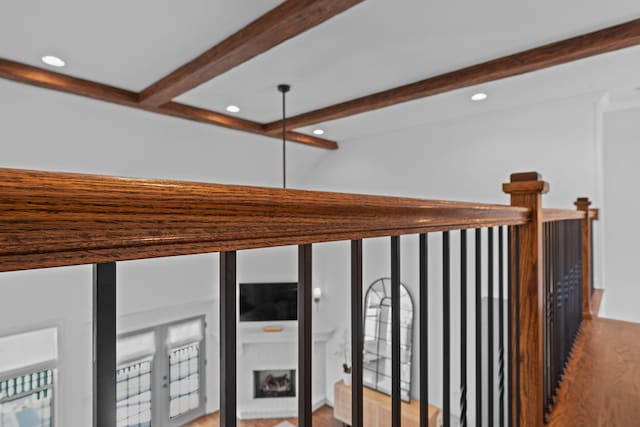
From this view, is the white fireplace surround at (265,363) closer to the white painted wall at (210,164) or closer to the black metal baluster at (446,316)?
the white painted wall at (210,164)

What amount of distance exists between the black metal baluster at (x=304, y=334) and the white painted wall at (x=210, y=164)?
11.5 ft

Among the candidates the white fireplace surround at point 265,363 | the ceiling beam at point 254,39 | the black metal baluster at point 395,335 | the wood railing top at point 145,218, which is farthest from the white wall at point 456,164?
the wood railing top at point 145,218

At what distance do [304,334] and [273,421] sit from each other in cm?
718

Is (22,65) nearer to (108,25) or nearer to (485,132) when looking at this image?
(108,25)

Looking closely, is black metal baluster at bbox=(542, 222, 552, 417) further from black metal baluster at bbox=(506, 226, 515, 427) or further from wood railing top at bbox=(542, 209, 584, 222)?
black metal baluster at bbox=(506, 226, 515, 427)

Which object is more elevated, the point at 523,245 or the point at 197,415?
the point at 523,245

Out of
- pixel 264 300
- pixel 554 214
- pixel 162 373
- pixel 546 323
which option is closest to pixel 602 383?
pixel 546 323

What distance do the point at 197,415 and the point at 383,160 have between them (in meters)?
4.84

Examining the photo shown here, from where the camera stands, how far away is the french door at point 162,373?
5207 mm

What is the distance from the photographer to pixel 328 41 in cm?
262

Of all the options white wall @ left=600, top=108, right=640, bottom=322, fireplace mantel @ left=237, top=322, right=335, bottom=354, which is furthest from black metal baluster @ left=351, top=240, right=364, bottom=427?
fireplace mantel @ left=237, top=322, right=335, bottom=354

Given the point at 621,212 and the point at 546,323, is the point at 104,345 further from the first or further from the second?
the point at 621,212

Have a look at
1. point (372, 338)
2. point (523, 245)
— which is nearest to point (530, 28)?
point (523, 245)

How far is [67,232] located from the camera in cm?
29
